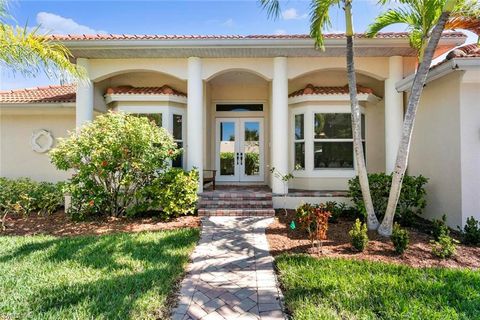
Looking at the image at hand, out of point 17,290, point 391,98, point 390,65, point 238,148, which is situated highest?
point 390,65

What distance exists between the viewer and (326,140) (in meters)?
9.89

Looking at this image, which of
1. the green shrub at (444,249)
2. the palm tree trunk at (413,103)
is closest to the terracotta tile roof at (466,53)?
the palm tree trunk at (413,103)

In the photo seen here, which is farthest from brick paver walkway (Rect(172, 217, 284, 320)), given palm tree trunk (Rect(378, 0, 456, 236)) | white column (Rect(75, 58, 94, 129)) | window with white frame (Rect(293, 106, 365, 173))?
white column (Rect(75, 58, 94, 129))

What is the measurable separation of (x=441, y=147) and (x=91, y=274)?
334 inches

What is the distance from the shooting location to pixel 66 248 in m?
5.62

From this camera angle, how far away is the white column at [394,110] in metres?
8.84

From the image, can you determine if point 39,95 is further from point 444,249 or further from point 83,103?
point 444,249

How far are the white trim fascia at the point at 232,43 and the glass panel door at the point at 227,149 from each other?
4244 millimetres

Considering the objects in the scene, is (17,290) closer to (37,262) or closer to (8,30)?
(37,262)

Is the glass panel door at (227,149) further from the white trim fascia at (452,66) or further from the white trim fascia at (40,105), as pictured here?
the white trim fascia at (452,66)

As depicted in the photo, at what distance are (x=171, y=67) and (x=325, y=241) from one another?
712 cm

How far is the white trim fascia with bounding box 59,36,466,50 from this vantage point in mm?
8117

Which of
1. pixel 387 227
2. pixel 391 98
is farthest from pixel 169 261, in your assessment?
pixel 391 98

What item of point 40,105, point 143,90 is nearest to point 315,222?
point 143,90
